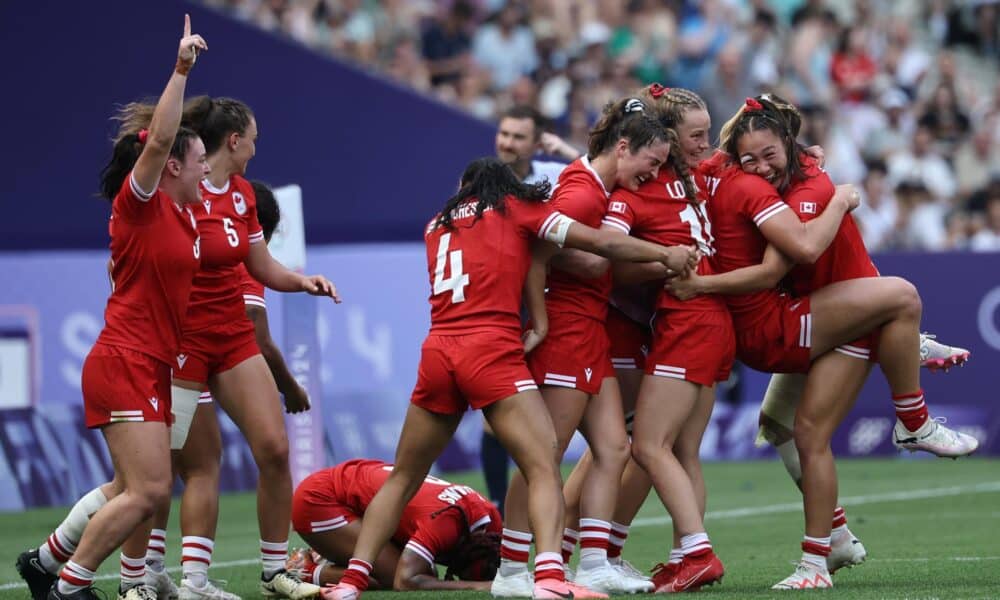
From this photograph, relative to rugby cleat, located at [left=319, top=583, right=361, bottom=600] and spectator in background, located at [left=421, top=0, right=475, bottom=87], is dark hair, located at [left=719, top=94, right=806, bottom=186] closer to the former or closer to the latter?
rugby cleat, located at [left=319, top=583, right=361, bottom=600]

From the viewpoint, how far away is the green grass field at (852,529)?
7820 millimetres

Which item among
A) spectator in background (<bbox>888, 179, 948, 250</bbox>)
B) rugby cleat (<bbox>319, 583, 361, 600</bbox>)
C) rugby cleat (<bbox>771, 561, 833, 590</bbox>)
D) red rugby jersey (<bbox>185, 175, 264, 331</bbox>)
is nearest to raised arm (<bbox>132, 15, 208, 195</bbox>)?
red rugby jersey (<bbox>185, 175, 264, 331</bbox>)

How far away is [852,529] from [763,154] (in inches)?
143

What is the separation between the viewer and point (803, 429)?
782cm

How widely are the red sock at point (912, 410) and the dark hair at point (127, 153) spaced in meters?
3.43

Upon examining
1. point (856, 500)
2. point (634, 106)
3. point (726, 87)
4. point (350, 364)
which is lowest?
point (856, 500)

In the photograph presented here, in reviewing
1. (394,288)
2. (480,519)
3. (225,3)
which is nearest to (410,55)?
(225,3)

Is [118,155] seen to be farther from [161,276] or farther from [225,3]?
[225,3]

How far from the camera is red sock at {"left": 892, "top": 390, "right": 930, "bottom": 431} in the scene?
7941mm

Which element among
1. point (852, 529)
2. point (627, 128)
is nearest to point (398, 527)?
point (627, 128)

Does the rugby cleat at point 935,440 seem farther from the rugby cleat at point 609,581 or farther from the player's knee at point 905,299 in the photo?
the rugby cleat at point 609,581

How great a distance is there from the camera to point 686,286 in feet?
25.1

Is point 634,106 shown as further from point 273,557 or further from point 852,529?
point 852,529

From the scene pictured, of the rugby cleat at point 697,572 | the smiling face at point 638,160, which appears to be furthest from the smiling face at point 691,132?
the rugby cleat at point 697,572
